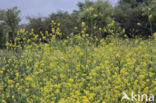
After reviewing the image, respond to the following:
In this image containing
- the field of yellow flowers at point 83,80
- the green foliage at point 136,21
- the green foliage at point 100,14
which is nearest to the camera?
the field of yellow flowers at point 83,80

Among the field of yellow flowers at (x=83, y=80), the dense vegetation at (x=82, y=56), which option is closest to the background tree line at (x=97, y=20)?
the dense vegetation at (x=82, y=56)

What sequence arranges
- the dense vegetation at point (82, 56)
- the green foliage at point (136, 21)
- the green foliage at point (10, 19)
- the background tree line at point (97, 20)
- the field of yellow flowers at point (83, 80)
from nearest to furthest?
the field of yellow flowers at point (83, 80)
the dense vegetation at point (82, 56)
the background tree line at point (97, 20)
the green foliage at point (136, 21)
the green foliage at point (10, 19)

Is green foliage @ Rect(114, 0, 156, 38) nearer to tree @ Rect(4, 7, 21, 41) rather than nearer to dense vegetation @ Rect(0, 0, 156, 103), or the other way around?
dense vegetation @ Rect(0, 0, 156, 103)

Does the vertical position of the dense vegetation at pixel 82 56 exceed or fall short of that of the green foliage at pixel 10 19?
it falls short

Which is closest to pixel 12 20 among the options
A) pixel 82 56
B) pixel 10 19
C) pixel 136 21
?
pixel 10 19

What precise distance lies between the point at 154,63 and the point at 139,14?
13441 mm

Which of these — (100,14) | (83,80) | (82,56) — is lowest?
(83,80)

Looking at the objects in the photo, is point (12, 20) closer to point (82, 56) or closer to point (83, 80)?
point (82, 56)

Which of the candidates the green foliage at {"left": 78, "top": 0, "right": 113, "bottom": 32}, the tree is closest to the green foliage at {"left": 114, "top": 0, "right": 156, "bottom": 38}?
the green foliage at {"left": 78, "top": 0, "right": 113, "bottom": 32}

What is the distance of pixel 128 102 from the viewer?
9.10ft

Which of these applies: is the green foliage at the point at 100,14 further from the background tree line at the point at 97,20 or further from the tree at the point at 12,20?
the tree at the point at 12,20

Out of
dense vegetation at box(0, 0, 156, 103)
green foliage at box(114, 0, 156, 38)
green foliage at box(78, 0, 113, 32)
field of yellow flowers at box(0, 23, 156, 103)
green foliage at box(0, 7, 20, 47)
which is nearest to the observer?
field of yellow flowers at box(0, 23, 156, 103)

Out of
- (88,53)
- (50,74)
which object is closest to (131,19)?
(88,53)

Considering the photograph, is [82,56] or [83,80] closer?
[83,80]
